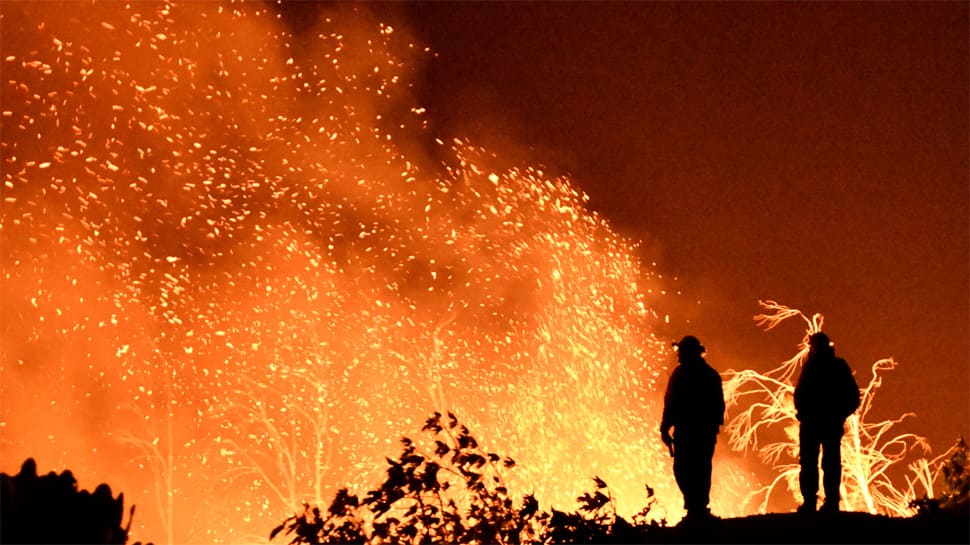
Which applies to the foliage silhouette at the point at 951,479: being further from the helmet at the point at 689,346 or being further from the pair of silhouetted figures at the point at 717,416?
the helmet at the point at 689,346

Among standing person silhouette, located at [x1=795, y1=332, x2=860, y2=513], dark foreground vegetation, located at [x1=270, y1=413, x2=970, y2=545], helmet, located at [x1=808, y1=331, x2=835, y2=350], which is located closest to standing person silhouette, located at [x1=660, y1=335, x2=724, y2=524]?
dark foreground vegetation, located at [x1=270, y1=413, x2=970, y2=545]

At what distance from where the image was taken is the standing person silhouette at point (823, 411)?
10148 millimetres

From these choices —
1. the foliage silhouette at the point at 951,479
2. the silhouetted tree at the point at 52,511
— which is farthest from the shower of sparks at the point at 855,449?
the silhouetted tree at the point at 52,511

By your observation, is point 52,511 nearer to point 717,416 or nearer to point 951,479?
point 717,416

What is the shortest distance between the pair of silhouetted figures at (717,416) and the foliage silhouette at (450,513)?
478 mm

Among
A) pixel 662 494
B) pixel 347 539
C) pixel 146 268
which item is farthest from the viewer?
pixel 146 268

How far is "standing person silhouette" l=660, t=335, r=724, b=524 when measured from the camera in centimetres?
979

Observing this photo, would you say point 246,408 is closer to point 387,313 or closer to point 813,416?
point 387,313

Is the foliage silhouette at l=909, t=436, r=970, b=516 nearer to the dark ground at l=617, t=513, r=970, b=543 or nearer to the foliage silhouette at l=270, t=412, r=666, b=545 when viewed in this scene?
the dark ground at l=617, t=513, r=970, b=543

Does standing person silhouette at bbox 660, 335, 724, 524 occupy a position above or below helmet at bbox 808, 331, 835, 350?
below

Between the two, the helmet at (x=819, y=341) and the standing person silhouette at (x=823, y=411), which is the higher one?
the helmet at (x=819, y=341)

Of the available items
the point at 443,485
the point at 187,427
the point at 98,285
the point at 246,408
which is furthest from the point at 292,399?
the point at 443,485

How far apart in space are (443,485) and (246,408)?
15720 millimetres

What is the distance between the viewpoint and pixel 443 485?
10.1 meters
